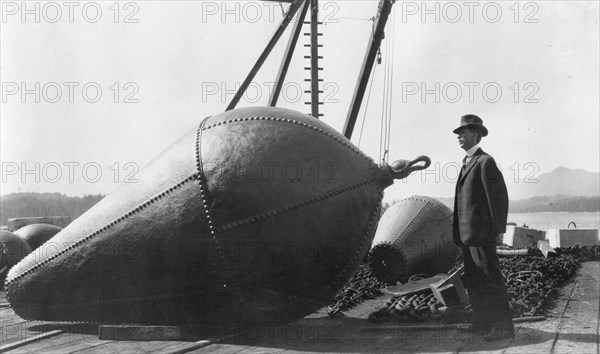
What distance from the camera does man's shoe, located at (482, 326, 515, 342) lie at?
5031mm

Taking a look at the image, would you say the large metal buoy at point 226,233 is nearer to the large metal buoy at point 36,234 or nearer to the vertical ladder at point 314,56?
the large metal buoy at point 36,234

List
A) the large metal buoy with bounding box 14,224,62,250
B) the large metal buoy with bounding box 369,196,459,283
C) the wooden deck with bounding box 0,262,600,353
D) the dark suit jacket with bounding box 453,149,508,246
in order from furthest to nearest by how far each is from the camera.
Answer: the large metal buoy with bounding box 14,224,62,250, the large metal buoy with bounding box 369,196,459,283, the dark suit jacket with bounding box 453,149,508,246, the wooden deck with bounding box 0,262,600,353

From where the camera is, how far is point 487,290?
17.5 feet

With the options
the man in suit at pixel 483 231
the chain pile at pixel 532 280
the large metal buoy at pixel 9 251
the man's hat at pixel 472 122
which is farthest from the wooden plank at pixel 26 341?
the large metal buoy at pixel 9 251

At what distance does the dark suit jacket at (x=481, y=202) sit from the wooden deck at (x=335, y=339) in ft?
2.87

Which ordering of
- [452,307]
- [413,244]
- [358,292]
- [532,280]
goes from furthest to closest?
[413,244]
[358,292]
[532,280]
[452,307]

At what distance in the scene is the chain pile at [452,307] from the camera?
6.01 meters

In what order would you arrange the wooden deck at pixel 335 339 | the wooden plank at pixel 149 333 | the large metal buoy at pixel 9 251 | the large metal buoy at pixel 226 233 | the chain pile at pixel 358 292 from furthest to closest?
the large metal buoy at pixel 9 251, the chain pile at pixel 358 292, the wooden plank at pixel 149 333, the large metal buoy at pixel 226 233, the wooden deck at pixel 335 339

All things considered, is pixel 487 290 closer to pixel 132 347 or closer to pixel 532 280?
pixel 532 280

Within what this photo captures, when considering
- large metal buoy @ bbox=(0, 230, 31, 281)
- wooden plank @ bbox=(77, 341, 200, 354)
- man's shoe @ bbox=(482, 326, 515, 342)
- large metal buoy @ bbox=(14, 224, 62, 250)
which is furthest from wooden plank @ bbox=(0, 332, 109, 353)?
large metal buoy @ bbox=(14, 224, 62, 250)

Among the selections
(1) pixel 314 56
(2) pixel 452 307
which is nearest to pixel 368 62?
(1) pixel 314 56

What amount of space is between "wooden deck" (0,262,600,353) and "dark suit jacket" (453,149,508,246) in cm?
88

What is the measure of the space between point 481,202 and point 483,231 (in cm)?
27

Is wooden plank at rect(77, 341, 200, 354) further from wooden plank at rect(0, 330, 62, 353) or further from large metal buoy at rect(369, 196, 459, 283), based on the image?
large metal buoy at rect(369, 196, 459, 283)
